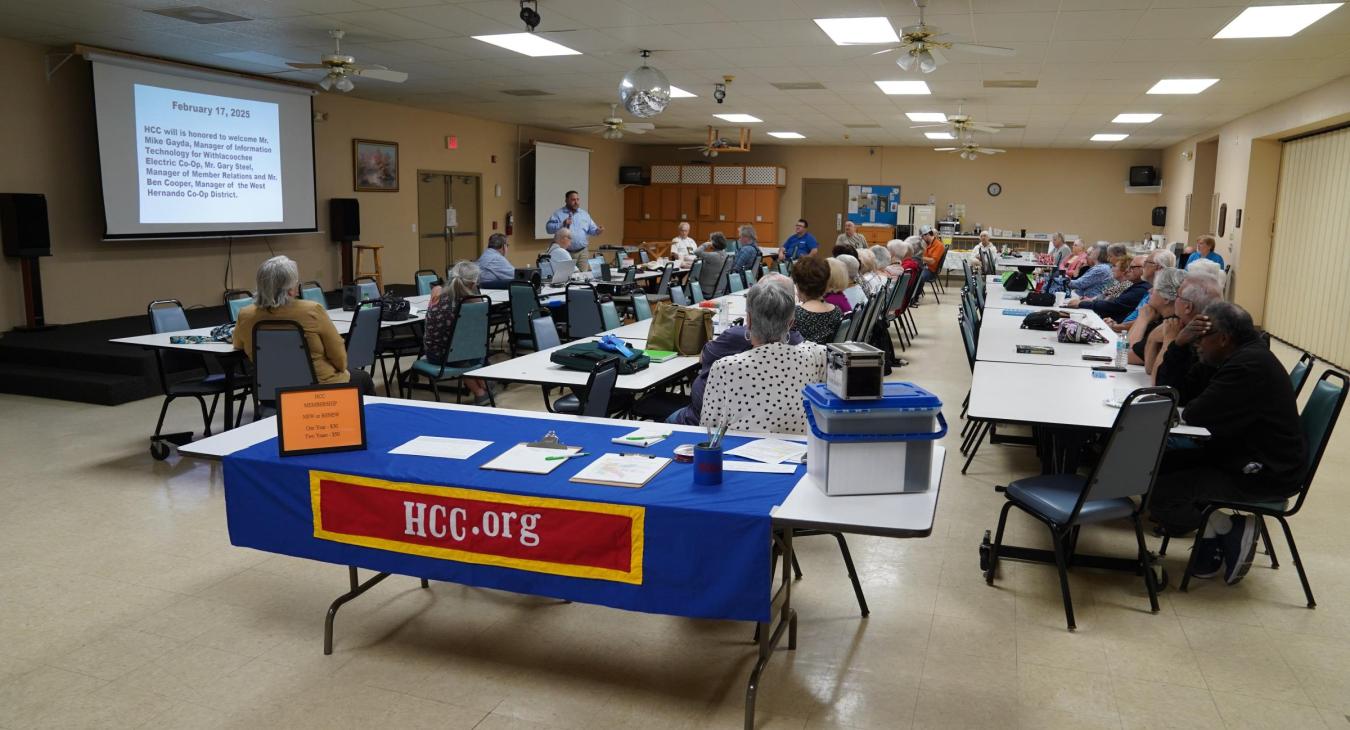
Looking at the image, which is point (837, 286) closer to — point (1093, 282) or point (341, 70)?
point (1093, 282)

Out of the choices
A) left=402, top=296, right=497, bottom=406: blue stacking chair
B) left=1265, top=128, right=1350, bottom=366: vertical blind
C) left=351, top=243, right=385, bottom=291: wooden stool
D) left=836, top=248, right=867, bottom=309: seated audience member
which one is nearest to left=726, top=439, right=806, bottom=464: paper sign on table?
left=402, top=296, right=497, bottom=406: blue stacking chair

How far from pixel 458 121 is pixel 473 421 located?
39.9 ft

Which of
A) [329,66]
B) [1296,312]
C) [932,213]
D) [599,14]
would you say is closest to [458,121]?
[329,66]

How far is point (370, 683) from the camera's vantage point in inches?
115

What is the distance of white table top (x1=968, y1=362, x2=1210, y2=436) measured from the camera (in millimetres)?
3758

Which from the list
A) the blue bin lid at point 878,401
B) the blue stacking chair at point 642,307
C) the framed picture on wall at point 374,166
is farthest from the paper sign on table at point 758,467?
the framed picture on wall at point 374,166

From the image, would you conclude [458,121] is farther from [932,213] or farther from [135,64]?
[932,213]

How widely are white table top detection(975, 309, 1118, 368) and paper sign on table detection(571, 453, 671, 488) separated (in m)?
3.05

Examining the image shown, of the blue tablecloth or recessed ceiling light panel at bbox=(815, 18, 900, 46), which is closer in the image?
the blue tablecloth

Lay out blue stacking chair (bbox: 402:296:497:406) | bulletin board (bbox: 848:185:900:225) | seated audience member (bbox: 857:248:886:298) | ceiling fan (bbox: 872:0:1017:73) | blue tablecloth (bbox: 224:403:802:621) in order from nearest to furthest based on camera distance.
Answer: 1. blue tablecloth (bbox: 224:403:802:621)
2. blue stacking chair (bbox: 402:296:497:406)
3. ceiling fan (bbox: 872:0:1017:73)
4. seated audience member (bbox: 857:248:886:298)
5. bulletin board (bbox: 848:185:900:225)

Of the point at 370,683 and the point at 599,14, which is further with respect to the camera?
the point at 599,14

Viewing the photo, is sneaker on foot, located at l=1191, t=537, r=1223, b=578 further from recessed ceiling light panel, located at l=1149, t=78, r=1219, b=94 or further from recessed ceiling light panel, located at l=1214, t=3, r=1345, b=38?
recessed ceiling light panel, located at l=1149, t=78, r=1219, b=94

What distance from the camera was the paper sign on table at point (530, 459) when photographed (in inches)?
110

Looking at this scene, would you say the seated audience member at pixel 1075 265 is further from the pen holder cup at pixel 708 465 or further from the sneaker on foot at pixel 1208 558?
the pen holder cup at pixel 708 465
